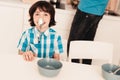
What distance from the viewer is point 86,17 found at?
2133 mm

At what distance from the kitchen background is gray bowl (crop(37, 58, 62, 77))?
109 centimetres

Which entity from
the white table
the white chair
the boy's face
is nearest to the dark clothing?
the white chair

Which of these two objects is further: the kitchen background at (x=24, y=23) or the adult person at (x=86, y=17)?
the kitchen background at (x=24, y=23)

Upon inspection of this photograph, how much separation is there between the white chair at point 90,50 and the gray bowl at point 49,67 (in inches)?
13.9

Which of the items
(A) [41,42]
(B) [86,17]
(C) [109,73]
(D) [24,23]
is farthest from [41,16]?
(D) [24,23]

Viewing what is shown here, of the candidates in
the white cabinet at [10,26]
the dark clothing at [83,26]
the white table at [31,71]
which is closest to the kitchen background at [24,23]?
the white cabinet at [10,26]

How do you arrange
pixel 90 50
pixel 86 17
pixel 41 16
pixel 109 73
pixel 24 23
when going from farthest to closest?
pixel 24 23 < pixel 86 17 < pixel 90 50 < pixel 41 16 < pixel 109 73

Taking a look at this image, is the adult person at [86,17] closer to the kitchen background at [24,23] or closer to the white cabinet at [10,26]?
the kitchen background at [24,23]

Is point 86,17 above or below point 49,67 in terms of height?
above

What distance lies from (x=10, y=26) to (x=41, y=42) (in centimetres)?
93

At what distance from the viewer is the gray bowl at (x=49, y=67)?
1216 mm

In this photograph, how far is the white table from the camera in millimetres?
1228

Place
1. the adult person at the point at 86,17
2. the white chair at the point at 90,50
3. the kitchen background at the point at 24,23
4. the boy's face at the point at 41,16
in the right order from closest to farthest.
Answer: the boy's face at the point at 41,16 → the white chair at the point at 90,50 → the adult person at the point at 86,17 → the kitchen background at the point at 24,23

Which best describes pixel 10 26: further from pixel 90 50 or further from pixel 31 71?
pixel 31 71
